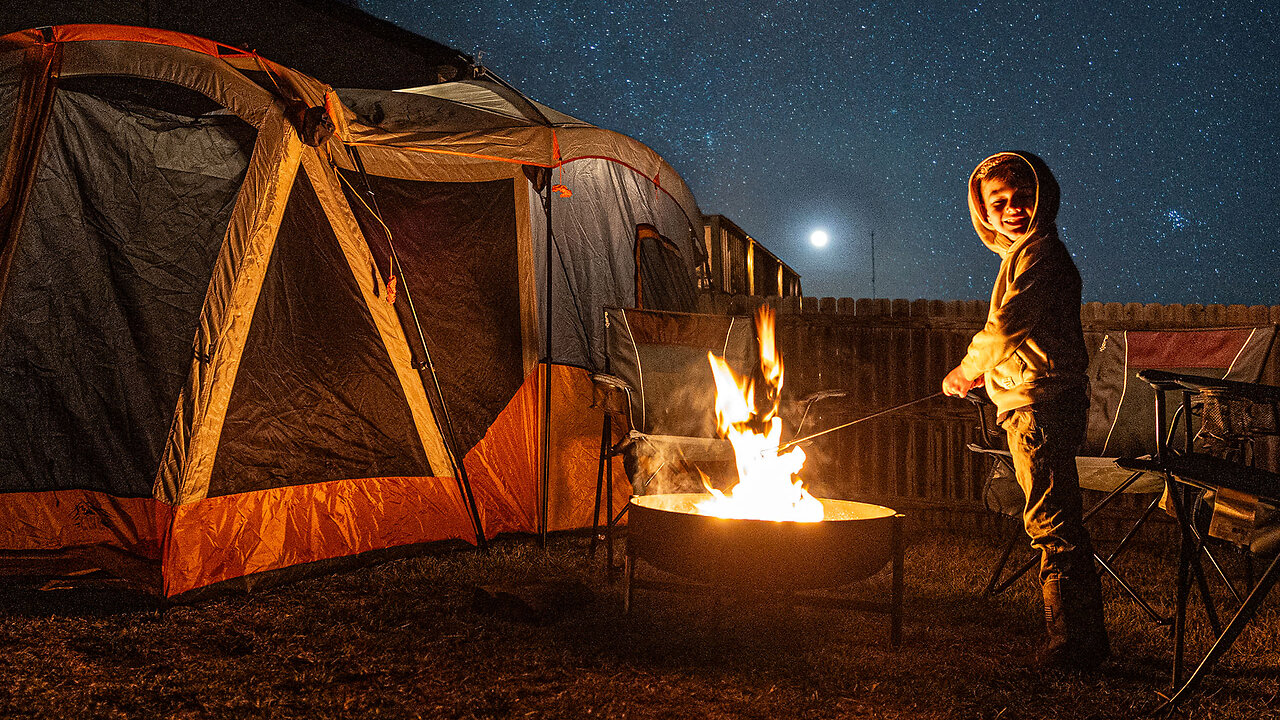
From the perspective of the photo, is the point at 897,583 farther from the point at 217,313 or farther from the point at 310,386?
the point at 217,313

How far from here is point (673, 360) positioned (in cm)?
Result: 402

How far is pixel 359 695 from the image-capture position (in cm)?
203

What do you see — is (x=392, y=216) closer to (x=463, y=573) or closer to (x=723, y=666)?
(x=463, y=573)

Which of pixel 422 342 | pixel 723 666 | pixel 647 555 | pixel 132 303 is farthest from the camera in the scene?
pixel 422 342

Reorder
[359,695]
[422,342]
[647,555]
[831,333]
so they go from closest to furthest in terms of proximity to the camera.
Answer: [359,695] → [647,555] → [422,342] → [831,333]

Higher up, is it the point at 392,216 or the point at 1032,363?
the point at 392,216

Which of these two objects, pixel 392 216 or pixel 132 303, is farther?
pixel 392 216

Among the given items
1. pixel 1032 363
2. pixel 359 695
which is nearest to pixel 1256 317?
pixel 1032 363

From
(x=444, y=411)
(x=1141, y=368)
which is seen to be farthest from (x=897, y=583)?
(x=444, y=411)

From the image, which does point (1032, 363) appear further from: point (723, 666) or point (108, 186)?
point (108, 186)

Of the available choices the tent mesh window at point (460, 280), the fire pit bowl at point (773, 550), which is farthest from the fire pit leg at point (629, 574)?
the tent mesh window at point (460, 280)

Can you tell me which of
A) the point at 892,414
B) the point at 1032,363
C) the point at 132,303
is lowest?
the point at 892,414

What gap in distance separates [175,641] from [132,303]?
1.32 metres

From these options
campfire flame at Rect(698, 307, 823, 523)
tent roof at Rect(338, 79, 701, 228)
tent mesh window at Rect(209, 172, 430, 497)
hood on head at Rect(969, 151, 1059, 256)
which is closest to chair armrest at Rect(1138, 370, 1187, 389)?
hood on head at Rect(969, 151, 1059, 256)
